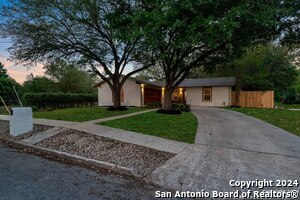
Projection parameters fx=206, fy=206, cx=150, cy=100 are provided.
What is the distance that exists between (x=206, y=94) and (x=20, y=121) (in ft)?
63.0

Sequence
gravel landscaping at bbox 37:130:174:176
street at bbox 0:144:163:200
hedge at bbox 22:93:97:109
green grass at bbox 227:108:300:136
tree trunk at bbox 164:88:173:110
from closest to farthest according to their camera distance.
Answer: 1. street at bbox 0:144:163:200
2. gravel landscaping at bbox 37:130:174:176
3. green grass at bbox 227:108:300:136
4. tree trunk at bbox 164:88:173:110
5. hedge at bbox 22:93:97:109

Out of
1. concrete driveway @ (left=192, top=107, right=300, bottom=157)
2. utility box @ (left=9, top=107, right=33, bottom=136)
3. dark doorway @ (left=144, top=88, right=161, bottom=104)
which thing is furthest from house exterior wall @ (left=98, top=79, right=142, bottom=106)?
concrete driveway @ (left=192, top=107, right=300, bottom=157)

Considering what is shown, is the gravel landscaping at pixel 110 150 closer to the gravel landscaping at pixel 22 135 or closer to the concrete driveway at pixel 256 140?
the gravel landscaping at pixel 22 135

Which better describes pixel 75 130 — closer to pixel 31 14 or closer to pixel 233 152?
pixel 233 152

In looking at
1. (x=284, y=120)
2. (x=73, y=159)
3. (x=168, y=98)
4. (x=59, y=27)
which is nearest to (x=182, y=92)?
(x=168, y=98)

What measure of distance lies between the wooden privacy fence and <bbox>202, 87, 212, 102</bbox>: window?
2.44 meters

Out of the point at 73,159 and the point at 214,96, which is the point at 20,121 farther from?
the point at 214,96

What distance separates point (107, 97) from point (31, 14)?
13385 millimetres

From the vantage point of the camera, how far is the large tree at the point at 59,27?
1043cm

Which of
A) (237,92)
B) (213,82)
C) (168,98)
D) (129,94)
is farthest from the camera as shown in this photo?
(213,82)

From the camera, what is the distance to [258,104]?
21.3m

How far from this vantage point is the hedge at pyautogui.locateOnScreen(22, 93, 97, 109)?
61.4ft

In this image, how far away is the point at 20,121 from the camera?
26.7 ft

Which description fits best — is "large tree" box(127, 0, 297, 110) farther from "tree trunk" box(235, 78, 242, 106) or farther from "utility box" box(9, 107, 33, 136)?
"tree trunk" box(235, 78, 242, 106)
